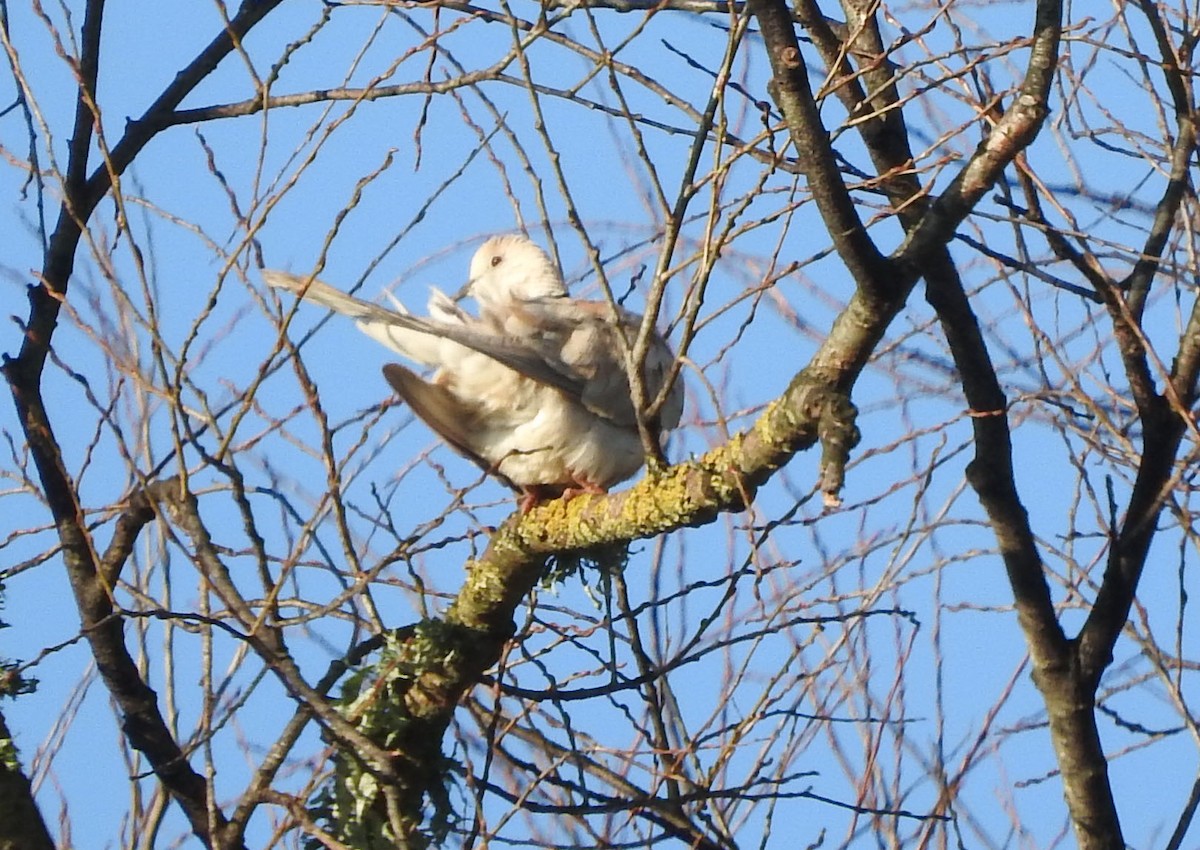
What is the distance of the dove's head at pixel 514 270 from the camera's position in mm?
4547

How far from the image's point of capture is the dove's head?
14.9 feet

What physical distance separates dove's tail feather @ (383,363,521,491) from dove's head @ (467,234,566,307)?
536mm

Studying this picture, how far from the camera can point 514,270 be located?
183 inches

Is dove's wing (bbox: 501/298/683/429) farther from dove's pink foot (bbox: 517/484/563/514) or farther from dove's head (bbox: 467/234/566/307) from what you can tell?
dove's head (bbox: 467/234/566/307)

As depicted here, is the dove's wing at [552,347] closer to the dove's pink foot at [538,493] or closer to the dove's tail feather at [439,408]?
the dove's tail feather at [439,408]

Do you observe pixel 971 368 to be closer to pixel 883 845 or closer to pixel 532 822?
pixel 883 845

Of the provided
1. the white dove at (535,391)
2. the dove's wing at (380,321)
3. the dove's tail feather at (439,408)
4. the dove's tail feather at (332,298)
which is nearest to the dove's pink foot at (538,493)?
the white dove at (535,391)

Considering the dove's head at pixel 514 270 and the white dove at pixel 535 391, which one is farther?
the dove's head at pixel 514 270

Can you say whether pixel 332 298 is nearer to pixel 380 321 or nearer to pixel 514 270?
pixel 380 321

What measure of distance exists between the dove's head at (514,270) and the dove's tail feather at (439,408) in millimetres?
536

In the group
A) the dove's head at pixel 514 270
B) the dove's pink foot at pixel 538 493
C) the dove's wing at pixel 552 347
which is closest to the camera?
the dove's wing at pixel 552 347

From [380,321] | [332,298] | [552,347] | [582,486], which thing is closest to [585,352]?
[552,347]

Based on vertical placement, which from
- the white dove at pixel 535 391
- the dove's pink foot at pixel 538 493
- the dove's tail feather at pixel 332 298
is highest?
the white dove at pixel 535 391

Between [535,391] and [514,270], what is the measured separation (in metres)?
0.82
